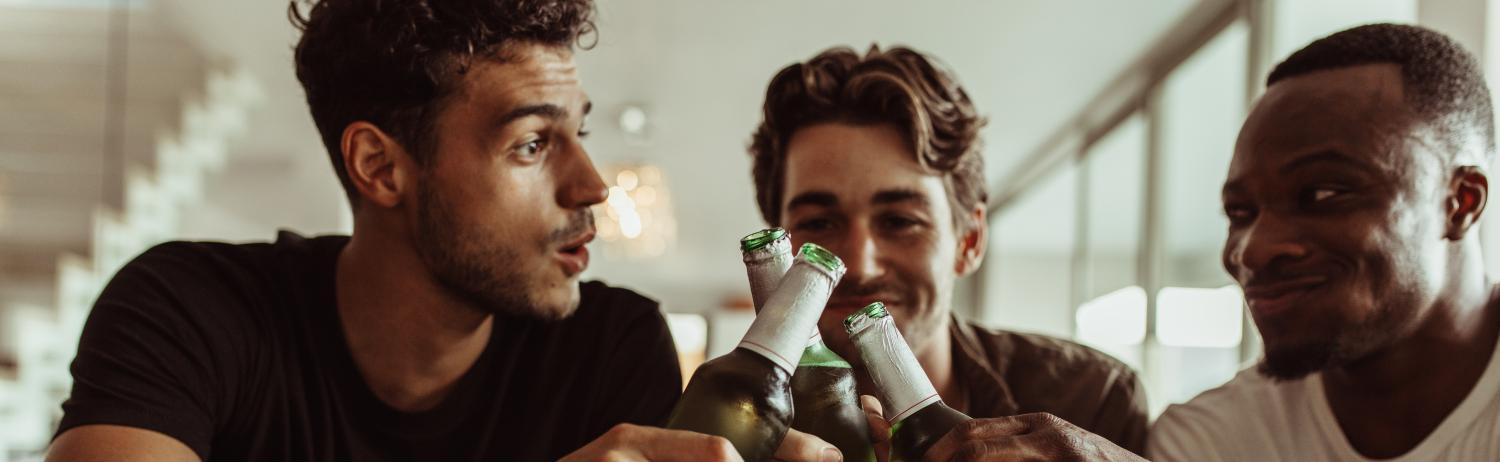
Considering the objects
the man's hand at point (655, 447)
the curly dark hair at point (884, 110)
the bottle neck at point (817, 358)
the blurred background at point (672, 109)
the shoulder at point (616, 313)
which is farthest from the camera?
the blurred background at point (672, 109)

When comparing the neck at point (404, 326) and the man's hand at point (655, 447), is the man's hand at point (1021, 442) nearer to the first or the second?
the man's hand at point (655, 447)

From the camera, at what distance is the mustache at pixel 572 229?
1.34 meters

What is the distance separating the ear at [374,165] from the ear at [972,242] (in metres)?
0.75

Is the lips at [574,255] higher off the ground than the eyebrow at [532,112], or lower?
lower

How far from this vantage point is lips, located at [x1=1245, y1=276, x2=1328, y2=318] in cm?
122

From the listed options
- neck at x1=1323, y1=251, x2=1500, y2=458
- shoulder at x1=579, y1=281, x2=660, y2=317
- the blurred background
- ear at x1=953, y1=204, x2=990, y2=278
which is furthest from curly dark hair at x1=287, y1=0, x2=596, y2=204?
the blurred background

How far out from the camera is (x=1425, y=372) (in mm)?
1248

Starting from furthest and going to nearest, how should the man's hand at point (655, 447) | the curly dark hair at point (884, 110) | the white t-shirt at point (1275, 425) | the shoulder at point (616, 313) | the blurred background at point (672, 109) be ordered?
the blurred background at point (672, 109)
the curly dark hair at point (884, 110)
the shoulder at point (616, 313)
the white t-shirt at point (1275, 425)
the man's hand at point (655, 447)

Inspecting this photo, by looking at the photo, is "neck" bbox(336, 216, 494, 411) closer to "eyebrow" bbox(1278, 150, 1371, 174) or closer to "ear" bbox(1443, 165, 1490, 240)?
"eyebrow" bbox(1278, 150, 1371, 174)

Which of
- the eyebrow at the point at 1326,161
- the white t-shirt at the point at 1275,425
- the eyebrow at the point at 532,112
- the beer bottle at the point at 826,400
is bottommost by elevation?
the white t-shirt at the point at 1275,425

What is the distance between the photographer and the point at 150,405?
116cm

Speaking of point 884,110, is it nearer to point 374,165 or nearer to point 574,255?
point 574,255

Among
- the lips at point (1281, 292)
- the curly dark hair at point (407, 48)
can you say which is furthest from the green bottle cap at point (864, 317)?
the curly dark hair at point (407, 48)

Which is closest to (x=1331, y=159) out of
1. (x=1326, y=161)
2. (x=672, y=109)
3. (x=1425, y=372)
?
(x=1326, y=161)
